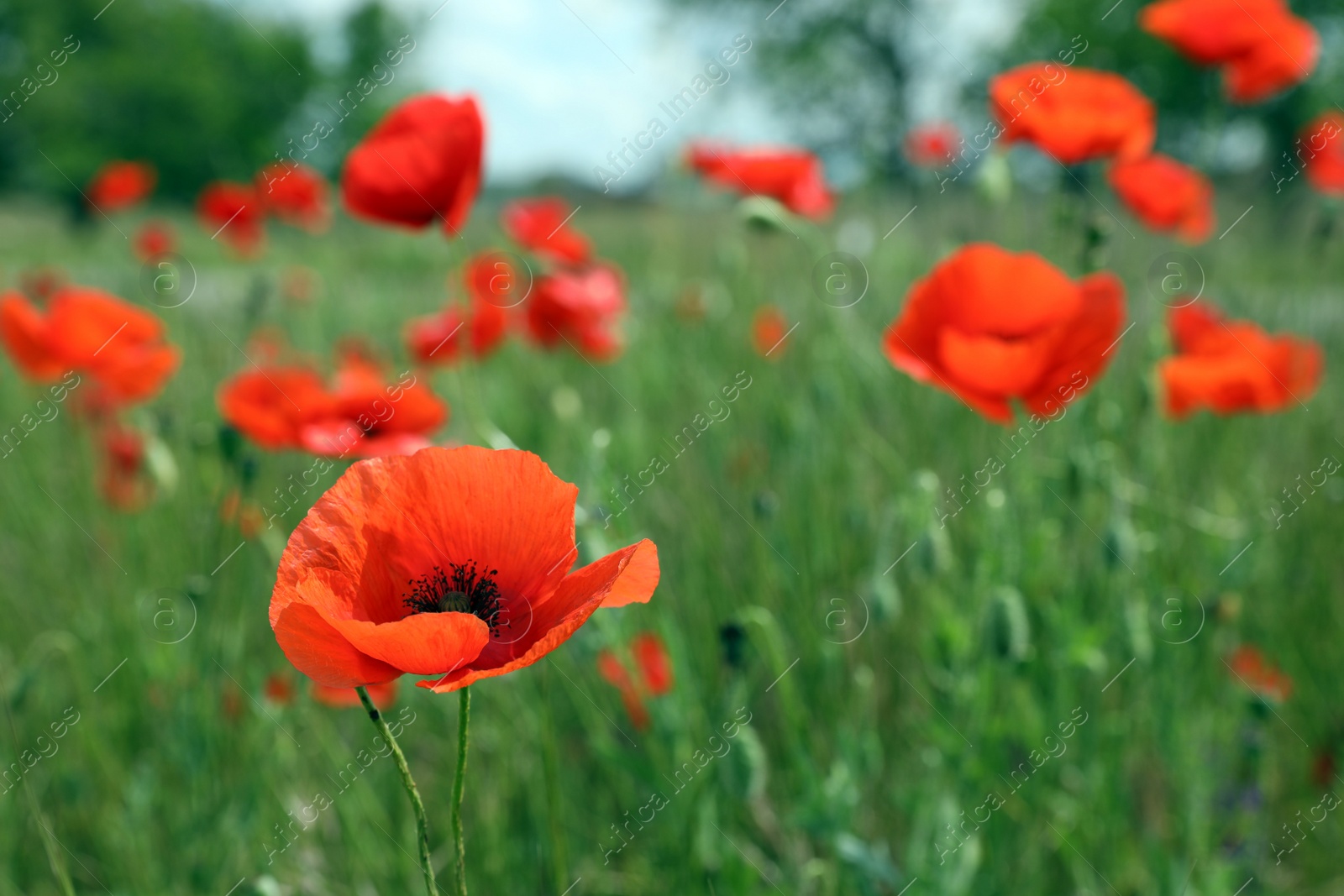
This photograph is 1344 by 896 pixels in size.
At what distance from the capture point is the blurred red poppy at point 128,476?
2.02m

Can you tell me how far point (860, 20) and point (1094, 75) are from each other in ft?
63.0

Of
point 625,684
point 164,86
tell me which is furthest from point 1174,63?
point 164,86

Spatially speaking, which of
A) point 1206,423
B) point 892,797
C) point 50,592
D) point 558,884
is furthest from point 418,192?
point 1206,423

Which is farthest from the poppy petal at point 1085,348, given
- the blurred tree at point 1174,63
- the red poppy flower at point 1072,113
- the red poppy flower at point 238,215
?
the blurred tree at point 1174,63

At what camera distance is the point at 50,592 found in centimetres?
207

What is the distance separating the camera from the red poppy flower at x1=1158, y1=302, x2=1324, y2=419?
1.54 m

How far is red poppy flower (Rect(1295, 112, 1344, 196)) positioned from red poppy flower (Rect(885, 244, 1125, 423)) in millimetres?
2018

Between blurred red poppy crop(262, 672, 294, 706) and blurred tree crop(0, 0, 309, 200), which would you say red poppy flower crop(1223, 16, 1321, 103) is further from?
blurred tree crop(0, 0, 309, 200)

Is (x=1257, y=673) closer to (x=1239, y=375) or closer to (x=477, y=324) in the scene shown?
(x=1239, y=375)

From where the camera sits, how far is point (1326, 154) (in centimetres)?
301

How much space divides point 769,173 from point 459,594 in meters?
1.55

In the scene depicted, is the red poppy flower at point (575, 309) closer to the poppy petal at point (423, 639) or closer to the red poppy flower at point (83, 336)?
the red poppy flower at point (83, 336)

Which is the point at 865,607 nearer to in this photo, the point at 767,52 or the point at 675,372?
the point at 675,372

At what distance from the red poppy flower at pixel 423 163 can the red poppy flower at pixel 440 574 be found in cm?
65
